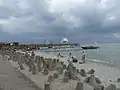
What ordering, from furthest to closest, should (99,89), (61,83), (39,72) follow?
(39,72) → (61,83) → (99,89)

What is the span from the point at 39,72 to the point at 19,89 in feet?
25.8

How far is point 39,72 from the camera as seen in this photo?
2048 cm

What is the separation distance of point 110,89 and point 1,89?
481cm

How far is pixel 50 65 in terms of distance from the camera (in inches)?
897

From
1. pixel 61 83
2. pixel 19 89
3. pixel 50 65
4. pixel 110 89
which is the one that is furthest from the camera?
pixel 50 65

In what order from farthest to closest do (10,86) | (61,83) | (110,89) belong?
(61,83), (10,86), (110,89)

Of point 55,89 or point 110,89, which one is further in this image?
point 55,89

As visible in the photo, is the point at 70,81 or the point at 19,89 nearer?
the point at 19,89

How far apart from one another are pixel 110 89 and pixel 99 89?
1.73 meters

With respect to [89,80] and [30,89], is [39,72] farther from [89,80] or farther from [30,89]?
[30,89]

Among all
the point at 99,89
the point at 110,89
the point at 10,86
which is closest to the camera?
the point at 99,89

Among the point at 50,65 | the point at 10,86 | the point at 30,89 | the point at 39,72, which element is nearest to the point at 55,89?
the point at 30,89

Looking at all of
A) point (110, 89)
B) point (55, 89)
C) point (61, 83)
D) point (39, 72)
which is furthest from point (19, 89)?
point (39, 72)

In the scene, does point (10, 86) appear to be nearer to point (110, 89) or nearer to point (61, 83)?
point (61, 83)
